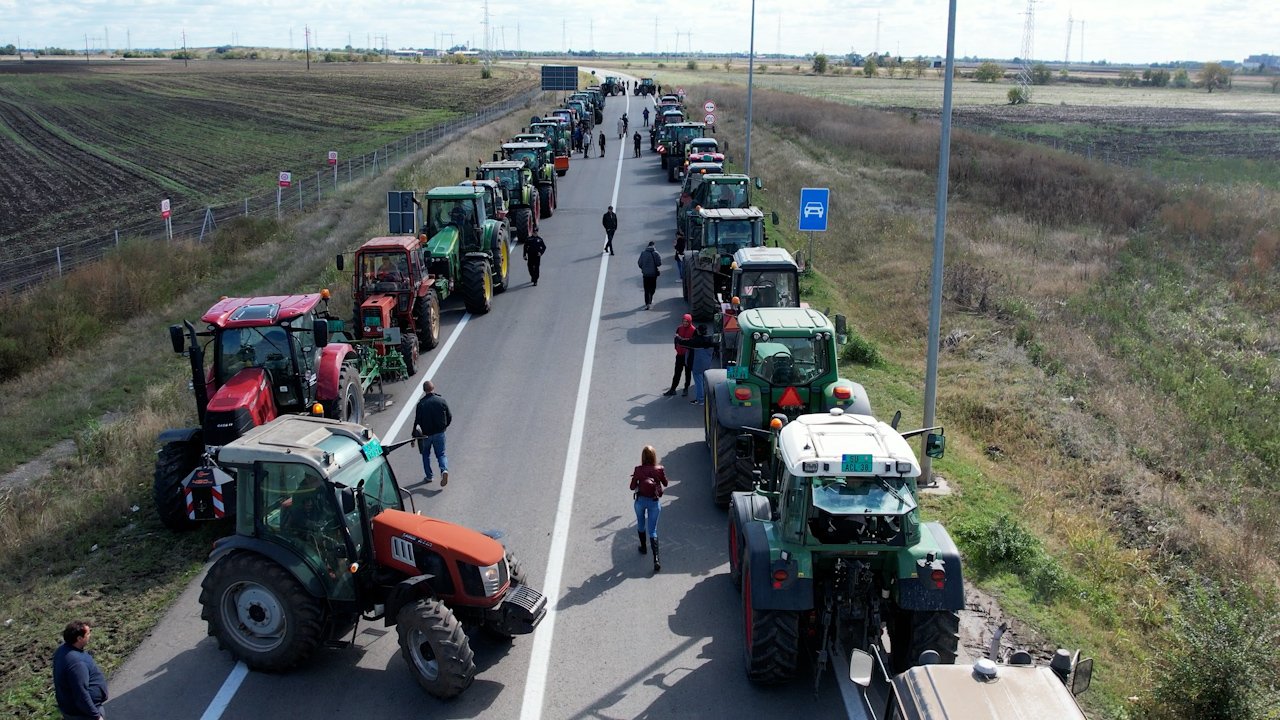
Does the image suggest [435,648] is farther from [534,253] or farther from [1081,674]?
[534,253]

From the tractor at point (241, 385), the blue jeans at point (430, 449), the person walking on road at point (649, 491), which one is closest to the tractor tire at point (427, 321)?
the tractor at point (241, 385)

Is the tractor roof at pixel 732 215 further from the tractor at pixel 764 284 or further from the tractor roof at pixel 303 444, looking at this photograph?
the tractor roof at pixel 303 444

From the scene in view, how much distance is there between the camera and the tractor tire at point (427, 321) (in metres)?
20.1

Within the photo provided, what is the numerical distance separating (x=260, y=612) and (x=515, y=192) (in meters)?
22.1

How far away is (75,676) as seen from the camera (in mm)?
8062

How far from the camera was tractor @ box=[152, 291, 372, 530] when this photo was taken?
12.4m

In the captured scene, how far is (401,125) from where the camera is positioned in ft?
255

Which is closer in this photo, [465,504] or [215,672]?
[215,672]

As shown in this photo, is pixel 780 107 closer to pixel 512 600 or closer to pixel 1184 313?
pixel 1184 313

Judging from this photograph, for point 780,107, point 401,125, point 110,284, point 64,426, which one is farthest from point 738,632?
point 401,125

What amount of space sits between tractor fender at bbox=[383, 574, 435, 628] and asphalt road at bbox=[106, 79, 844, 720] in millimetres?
786

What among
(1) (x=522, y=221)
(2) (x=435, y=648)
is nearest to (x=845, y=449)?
(2) (x=435, y=648)

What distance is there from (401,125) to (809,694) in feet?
244

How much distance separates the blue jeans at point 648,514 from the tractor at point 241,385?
3892 mm
